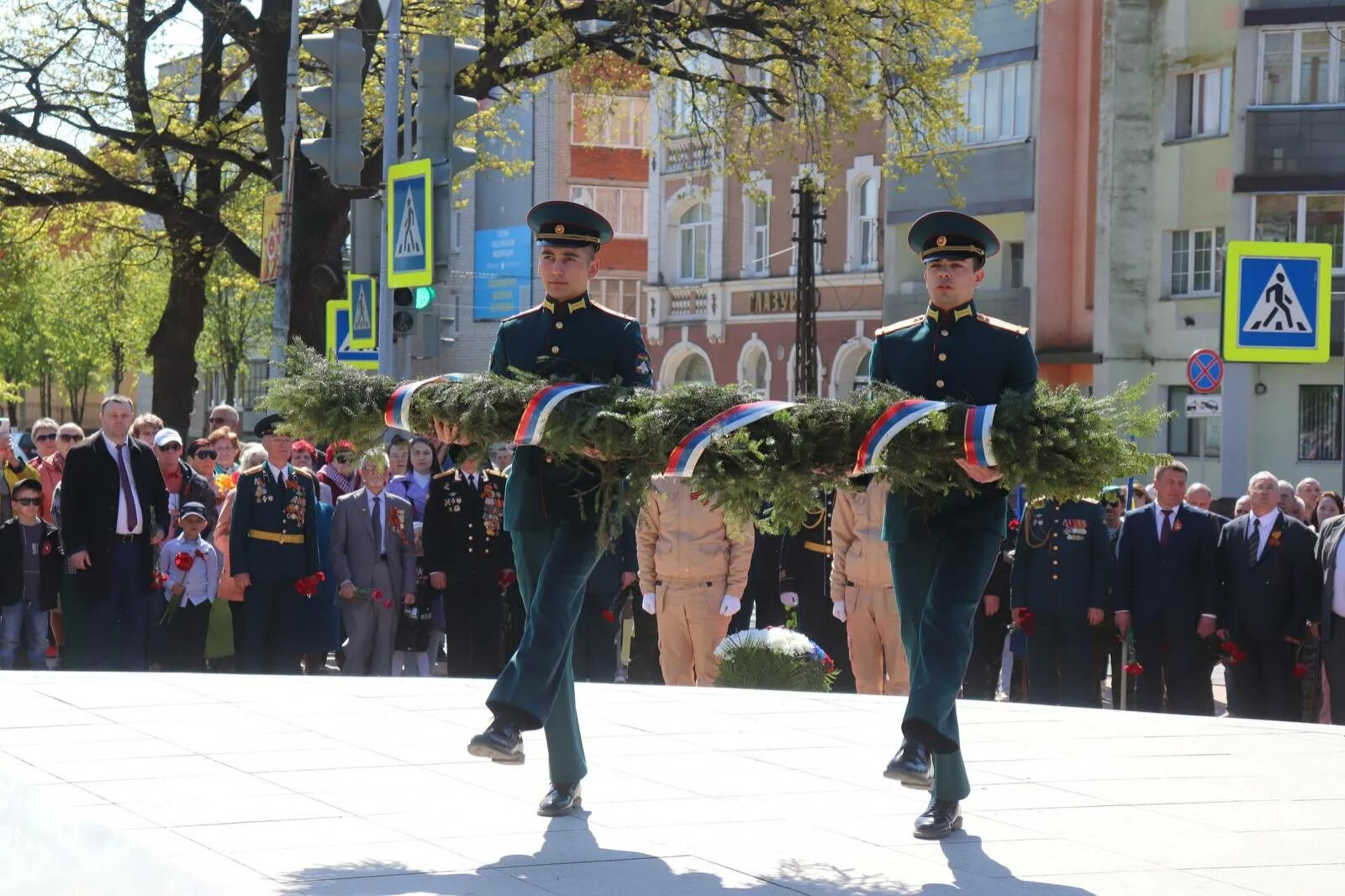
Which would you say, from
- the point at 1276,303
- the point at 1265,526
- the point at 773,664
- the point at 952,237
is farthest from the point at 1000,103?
the point at 952,237

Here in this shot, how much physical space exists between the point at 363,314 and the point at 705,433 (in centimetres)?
1132

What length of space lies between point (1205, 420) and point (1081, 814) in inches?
1222

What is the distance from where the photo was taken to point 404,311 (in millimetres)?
17062

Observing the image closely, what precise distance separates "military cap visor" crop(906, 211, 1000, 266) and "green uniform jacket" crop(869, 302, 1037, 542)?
200 mm

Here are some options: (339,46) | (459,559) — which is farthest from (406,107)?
(459,559)

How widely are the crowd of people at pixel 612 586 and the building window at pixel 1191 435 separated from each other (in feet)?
73.7

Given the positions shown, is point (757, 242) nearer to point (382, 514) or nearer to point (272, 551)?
point (382, 514)

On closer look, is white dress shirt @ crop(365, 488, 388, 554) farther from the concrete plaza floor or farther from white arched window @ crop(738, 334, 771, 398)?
white arched window @ crop(738, 334, 771, 398)

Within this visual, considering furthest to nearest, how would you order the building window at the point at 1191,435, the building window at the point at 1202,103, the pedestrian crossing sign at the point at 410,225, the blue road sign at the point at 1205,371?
the building window at the point at 1191,435
the building window at the point at 1202,103
the blue road sign at the point at 1205,371
the pedestrian crossing sign at the point at 410,225

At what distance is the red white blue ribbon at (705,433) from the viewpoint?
6.60 meters

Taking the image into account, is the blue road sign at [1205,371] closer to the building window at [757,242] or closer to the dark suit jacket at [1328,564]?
the dark suit jacket at [1328,564]

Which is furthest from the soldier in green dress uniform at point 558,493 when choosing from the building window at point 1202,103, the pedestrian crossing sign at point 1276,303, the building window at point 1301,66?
the building window at point 1202,103

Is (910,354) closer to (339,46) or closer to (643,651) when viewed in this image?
(643,651)

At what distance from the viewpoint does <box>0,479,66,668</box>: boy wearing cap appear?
A: 1445 centimetres
